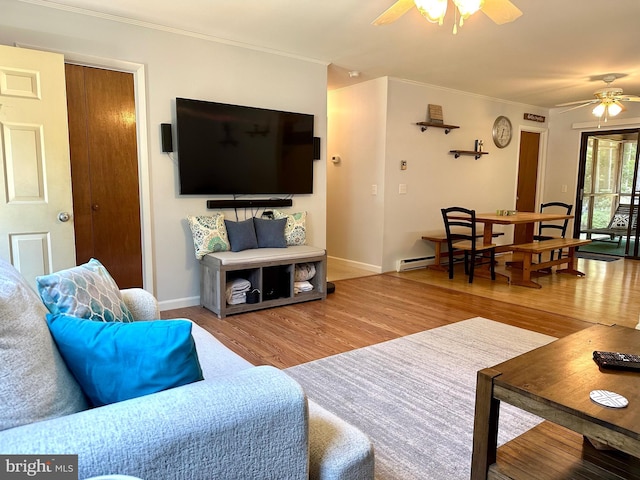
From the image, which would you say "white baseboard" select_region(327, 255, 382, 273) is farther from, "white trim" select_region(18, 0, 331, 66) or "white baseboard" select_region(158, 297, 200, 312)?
"white trim" select_region(18, 0, 331, 66)

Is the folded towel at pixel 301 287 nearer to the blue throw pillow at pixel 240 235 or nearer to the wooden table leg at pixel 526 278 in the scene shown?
the blue throw pillow at pixel 240 235

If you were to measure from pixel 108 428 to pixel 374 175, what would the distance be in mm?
5127

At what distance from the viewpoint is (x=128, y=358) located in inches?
41.2

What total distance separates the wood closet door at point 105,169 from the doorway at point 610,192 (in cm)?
696

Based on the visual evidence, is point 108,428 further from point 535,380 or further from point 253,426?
point 535,380

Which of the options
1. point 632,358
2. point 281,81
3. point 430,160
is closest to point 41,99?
point 281,81

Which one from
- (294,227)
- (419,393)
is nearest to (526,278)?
(294,227)

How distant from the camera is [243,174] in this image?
13.7ft

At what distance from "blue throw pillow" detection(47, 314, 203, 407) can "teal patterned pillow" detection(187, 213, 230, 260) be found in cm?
281

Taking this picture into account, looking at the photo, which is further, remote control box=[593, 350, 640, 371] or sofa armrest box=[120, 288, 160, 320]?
sofa armrest box=[120, 288, 160, 320]

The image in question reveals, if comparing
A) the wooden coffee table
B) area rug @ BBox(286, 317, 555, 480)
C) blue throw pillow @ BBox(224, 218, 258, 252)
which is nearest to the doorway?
area rug @ BBox(286, 317, 555, 480)

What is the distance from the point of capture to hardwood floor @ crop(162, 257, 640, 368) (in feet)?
10.5

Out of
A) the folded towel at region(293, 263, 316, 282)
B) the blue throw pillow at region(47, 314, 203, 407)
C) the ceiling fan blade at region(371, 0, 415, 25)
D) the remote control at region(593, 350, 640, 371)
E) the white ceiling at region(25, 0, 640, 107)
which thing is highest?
the white ceiling at region(25, 0, 640, 107)

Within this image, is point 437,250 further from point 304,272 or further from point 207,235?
point 207,235
